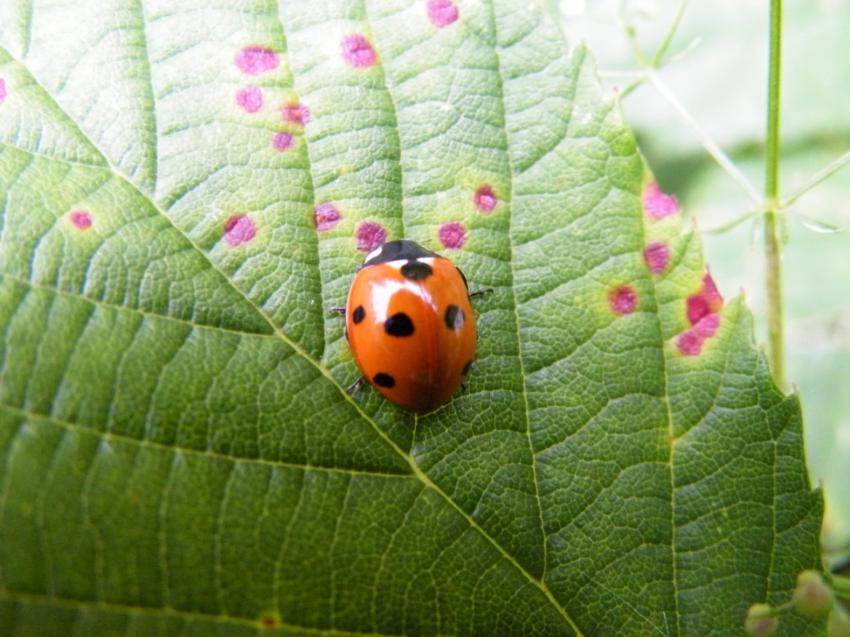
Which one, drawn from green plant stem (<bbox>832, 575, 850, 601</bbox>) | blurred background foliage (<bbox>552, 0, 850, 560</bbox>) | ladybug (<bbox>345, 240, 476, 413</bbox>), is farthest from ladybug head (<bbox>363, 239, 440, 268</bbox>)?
blurred background foliage (<bbox>552, 0, 850, 560</bbox>)

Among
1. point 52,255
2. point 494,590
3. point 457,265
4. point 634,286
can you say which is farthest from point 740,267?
point 52,255

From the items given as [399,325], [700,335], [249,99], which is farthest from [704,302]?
[249,99]

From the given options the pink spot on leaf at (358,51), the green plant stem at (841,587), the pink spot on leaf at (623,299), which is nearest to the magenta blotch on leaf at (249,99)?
the pink spot on leaf at (358,51)

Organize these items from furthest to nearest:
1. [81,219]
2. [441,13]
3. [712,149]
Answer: [712,149], [441,13], [81,219]

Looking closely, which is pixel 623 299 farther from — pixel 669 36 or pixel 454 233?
pixel 669 36

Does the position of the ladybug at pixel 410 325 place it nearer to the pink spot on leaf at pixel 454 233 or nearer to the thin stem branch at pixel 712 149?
the pink spot on leaf at pixel 454 233

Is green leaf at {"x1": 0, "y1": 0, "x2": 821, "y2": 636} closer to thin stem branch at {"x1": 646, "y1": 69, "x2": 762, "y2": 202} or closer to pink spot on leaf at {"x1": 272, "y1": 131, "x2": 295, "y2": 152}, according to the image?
pink spot on leaf at {"x1": 272, "y1": 131, "x2": 295, "y2": 152}
